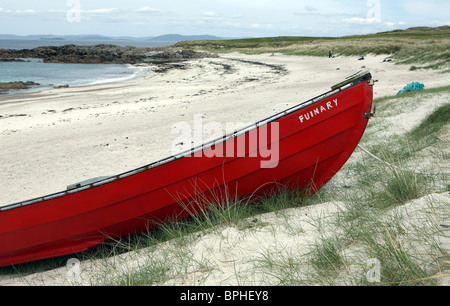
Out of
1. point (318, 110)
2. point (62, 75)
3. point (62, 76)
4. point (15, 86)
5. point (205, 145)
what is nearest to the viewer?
point (205, 145)

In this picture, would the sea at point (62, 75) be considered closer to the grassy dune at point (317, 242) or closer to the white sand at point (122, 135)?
the white sand at point (122, 135)

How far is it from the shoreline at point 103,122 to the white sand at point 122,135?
0.08 ft

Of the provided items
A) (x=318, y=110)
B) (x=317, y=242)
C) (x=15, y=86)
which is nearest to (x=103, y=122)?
(x=318, y=110)

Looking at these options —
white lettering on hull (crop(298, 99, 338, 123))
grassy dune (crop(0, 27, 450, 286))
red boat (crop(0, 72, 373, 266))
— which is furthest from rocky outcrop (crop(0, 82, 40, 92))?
white lettering on hull (crop(298, 99, 338, 123))

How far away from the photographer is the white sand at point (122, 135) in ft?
10.8

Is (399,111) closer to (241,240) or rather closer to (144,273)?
(241,240)

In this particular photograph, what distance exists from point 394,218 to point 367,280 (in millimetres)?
1006

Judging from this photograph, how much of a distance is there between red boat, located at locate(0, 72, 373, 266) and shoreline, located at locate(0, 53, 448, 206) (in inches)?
98.8

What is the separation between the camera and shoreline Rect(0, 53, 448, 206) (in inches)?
293

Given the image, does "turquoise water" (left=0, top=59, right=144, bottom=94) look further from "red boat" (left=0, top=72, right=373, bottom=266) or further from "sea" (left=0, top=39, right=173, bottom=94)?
"red boat" (left=0, top=72, right=373, bottom=266)

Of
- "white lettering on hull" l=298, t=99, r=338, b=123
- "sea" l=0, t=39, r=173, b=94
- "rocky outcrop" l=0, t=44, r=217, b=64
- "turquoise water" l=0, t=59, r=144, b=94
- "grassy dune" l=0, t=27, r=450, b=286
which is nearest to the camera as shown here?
"grassy dune" l=0, t=27, r=450, b=286

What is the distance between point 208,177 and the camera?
409 centimetres

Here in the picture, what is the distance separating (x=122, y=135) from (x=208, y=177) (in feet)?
21.4

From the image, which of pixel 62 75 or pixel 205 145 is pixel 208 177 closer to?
pixel 205 145
